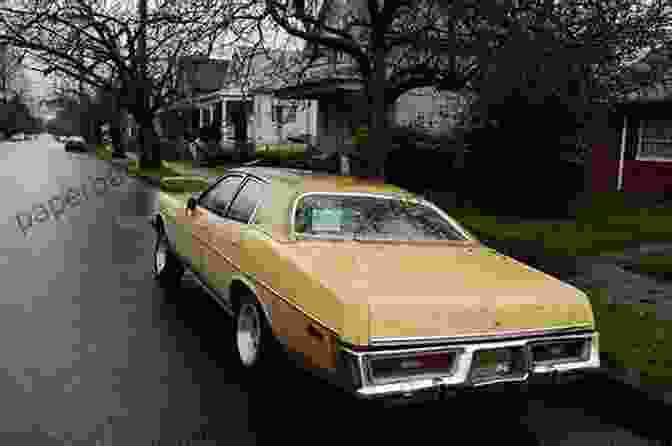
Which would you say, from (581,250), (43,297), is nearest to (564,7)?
(581,250)

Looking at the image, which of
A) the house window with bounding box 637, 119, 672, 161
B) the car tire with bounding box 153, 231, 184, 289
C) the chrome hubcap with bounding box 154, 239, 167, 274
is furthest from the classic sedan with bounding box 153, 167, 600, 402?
the house window with bounding box 637, 119, 672, 161

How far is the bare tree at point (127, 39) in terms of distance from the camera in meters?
9.80

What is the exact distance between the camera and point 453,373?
10.7 ft

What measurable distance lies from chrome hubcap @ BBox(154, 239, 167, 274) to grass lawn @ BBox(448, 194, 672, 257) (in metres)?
5.26

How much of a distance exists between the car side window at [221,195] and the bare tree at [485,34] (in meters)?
3.86

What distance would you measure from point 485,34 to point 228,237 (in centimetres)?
498

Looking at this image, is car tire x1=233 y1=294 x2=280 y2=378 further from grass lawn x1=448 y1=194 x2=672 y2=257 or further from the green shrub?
the green shrub

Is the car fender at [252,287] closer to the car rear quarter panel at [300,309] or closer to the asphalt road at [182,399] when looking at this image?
the car rear quarter panel at [300,309]

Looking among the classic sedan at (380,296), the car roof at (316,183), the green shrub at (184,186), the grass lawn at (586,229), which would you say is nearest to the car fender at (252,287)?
the classic sedan at (380,296)

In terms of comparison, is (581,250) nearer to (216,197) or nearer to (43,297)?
(216,197)

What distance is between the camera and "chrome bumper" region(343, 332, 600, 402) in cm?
→ 307

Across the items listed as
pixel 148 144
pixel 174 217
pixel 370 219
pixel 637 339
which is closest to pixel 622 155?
pixel 637 339

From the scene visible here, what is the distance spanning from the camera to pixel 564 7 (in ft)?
25.6

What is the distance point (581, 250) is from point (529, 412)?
5.48m
